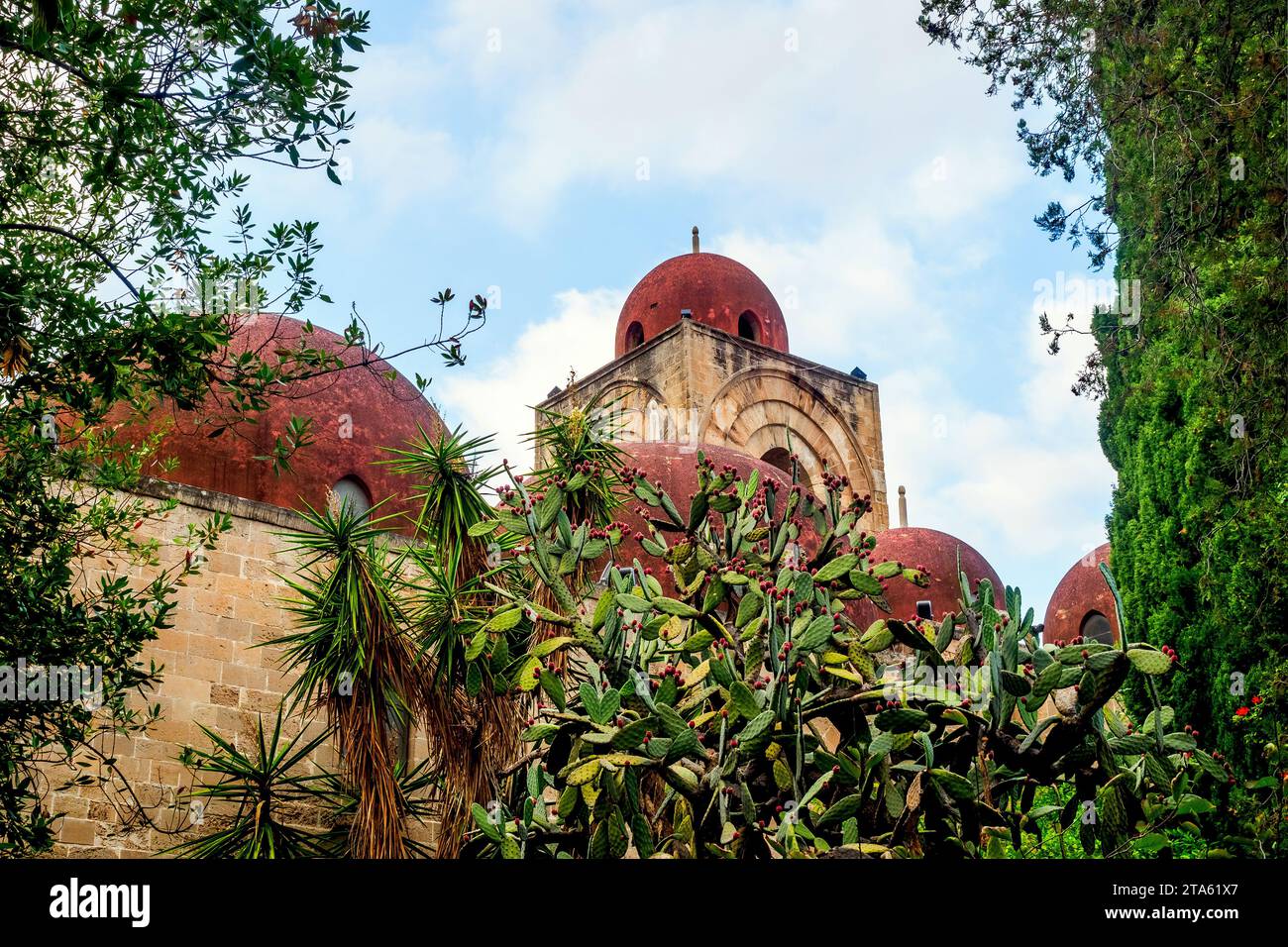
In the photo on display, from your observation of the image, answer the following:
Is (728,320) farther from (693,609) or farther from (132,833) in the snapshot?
(693,609)

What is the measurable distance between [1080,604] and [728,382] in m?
9.45

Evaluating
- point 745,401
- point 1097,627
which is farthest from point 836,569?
point 745,401

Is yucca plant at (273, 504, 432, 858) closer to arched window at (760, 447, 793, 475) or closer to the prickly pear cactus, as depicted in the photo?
the prickly pear cactus

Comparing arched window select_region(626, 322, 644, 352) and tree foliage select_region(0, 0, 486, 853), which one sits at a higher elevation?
arched window select_region(626, 322, 644, 352)

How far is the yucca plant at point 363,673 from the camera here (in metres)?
6.95

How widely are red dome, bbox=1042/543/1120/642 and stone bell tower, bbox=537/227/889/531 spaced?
762cm

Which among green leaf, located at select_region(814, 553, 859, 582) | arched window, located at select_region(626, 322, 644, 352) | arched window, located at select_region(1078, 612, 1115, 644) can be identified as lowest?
green leaf, located at select_region(814, 553, 859, 582)

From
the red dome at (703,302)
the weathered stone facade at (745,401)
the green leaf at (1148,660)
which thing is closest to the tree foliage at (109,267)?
the green leaf at (1148,660)

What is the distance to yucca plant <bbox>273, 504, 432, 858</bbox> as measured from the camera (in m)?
6.95

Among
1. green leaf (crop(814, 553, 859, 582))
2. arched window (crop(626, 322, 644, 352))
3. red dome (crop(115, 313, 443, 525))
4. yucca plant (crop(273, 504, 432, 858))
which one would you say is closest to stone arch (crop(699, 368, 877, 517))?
arched window (crop(626, 322, 644, 352))

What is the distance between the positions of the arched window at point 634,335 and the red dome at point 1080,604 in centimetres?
1110

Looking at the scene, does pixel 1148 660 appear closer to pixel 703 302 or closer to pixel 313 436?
pixel 313 436

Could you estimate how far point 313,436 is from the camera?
9930mm
